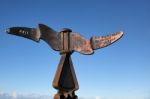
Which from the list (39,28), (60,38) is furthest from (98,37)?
(39,28)

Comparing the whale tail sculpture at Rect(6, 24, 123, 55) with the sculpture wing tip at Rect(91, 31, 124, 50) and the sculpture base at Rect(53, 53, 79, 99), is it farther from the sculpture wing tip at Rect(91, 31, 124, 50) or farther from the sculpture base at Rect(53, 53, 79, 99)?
the sculpture base at Rect(53, 53, 79, 99)

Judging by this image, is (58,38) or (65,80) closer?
(65,80)

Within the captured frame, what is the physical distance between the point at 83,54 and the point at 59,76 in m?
1.13

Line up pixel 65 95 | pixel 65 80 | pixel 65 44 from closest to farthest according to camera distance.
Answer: pixel 65 95
pixel 65 80
pixel 65 44

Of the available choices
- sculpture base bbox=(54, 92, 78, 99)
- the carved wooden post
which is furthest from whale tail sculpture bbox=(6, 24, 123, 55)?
sculpture base bbox=(54, 92, 78, 99)

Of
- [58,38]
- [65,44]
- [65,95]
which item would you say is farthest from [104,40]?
[65,95]

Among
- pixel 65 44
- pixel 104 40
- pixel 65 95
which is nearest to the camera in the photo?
pixel 104 40

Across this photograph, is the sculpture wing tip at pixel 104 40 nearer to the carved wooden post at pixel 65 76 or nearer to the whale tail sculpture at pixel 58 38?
the whale tail sculpture at pixel 58 38

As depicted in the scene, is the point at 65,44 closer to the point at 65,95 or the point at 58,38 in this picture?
the point at 58,38

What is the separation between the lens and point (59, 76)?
38.2ft

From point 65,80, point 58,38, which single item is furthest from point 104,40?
point 65,80

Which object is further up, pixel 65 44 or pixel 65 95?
pixel 65 44

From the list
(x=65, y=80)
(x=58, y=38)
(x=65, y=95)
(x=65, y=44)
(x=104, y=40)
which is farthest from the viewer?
(x=58, y=38)

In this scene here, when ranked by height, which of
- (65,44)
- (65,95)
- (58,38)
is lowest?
(65,95)
